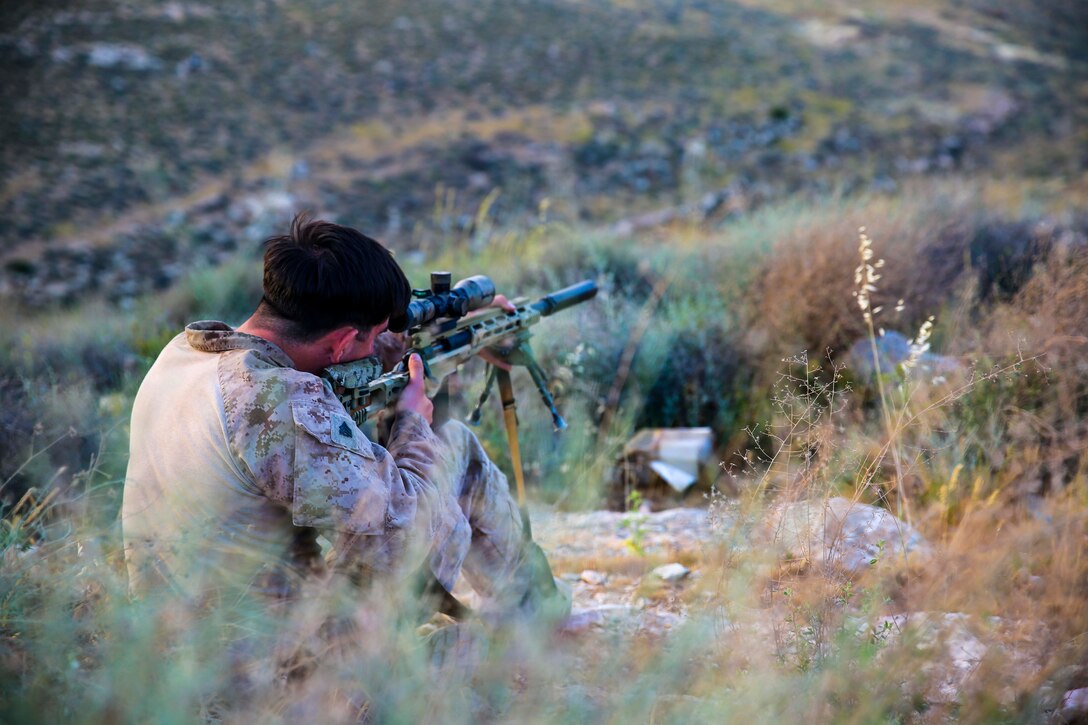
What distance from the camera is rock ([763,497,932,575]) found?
2459mm

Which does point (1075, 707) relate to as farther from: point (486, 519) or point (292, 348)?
point (292, 348)

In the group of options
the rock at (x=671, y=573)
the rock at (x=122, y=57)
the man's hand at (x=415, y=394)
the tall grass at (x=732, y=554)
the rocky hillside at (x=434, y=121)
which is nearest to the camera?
the tall grass at (x=732, y=554)

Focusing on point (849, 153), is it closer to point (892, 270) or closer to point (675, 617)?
point (892, 270)

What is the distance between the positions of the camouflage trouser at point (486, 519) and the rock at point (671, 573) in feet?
2.59

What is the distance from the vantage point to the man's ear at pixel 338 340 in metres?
2.23

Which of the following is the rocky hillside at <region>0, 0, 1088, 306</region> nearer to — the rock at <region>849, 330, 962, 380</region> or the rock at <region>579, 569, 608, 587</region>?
the rock at <region>849, 330, 962, 380</region>

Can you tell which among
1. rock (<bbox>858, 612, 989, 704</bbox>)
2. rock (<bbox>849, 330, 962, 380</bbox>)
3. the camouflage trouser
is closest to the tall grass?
rock (<bbox>858, 612, 989, 704</bbox>)

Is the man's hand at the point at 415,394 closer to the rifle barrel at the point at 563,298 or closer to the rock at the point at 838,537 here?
the rifle barrel at the point at 563,298

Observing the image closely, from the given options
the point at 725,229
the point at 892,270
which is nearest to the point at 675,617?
the point at 892,270

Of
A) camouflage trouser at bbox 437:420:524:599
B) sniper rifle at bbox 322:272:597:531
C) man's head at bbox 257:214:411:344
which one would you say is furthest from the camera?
camouflage trouser at bbox 437:420:524:599

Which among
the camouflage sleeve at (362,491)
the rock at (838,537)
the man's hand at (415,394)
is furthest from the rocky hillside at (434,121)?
the camouflage sleeve at (362,491)

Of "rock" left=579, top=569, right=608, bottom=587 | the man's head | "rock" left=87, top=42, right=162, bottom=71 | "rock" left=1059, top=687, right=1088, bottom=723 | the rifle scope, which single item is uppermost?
"rock" left=87, top=42, right=162, bottom=71

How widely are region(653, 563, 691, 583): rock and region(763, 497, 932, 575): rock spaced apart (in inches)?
23.2

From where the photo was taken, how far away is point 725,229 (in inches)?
301
